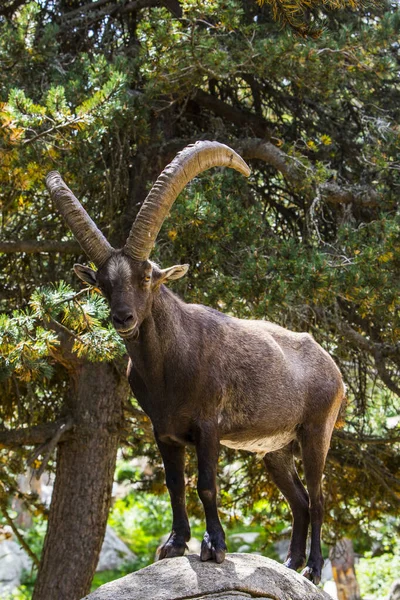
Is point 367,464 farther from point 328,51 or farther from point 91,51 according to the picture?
point 91,51

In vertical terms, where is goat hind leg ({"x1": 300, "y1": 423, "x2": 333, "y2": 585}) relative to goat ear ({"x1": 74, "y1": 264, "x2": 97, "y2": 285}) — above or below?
below

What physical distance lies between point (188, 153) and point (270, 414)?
215cm

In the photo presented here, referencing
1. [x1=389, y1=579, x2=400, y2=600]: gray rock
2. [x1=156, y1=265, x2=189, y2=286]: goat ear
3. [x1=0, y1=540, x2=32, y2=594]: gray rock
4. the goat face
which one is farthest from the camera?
[x1=0, y1=540, x2=32, y2=594]: gray rock

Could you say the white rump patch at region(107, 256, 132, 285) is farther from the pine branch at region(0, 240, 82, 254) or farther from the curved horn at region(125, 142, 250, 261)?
the pine branch at region(0, 240, 82, 254)

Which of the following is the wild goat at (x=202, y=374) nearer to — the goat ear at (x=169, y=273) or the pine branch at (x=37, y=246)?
the goat ear at (x=169, y=273)

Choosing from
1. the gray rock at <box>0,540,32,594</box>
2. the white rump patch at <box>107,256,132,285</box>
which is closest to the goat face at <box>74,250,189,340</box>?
the white rump patch at <box>107,256,132,285</box>

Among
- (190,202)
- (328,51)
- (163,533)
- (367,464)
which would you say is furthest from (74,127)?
(163,533)

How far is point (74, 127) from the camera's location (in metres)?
8.88

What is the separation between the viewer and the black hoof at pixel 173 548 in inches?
263

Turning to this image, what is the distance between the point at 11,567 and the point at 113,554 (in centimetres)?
265

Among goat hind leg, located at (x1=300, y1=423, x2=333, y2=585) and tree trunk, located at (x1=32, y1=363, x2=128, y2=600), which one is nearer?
goat hind leg, located at (x1=300, y1=423, x2=333, y2=585)

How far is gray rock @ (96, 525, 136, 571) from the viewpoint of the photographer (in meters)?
22.2

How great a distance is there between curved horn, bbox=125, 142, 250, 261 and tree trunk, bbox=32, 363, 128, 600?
506 centimetres

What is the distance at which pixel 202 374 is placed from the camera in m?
6.58
